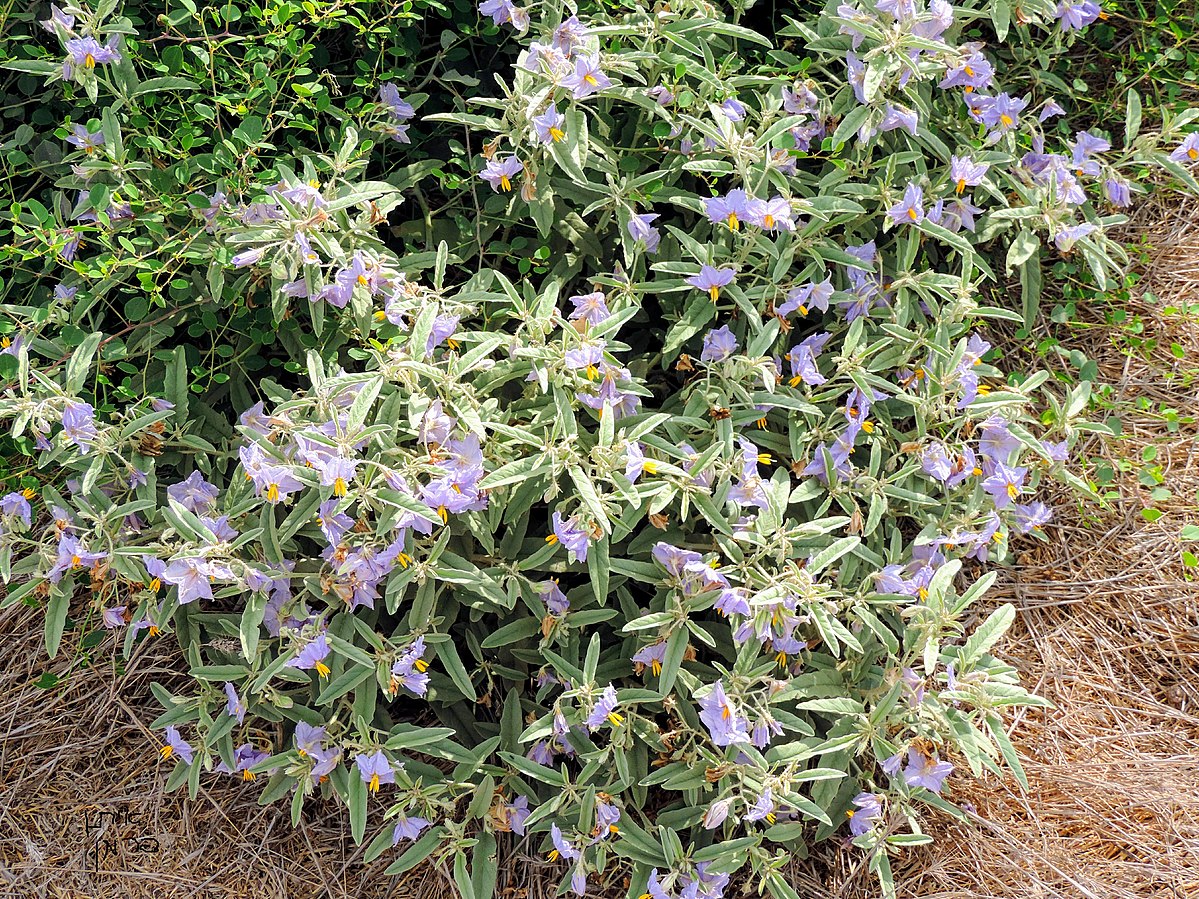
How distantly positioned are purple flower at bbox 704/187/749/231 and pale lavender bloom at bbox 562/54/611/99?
0.92ft

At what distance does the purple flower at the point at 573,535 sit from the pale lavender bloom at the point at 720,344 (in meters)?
0.49

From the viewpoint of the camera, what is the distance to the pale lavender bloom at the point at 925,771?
188cm

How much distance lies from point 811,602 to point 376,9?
152 cm

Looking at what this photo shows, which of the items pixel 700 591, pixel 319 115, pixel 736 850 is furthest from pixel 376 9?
pixel 736 850

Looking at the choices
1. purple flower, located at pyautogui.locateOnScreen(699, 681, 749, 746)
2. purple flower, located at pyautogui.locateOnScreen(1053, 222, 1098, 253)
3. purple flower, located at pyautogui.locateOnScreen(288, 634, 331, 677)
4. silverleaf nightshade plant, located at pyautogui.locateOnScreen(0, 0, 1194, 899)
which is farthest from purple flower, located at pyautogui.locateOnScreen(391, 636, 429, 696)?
purple flower, located at pyautogui.locateOnScreen(1053, 222, 1098, 253)

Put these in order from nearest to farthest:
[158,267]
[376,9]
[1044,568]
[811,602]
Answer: [811,602] < [158,267] < [376,9] < [1044,568]

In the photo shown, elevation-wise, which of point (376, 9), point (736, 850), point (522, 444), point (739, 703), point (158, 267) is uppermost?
point (376, 9)

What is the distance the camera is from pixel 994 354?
2510mm

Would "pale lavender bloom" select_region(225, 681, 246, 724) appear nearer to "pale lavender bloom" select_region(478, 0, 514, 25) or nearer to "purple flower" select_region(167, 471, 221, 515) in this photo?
"purple flower" select_region(167, 471, 221, 515)

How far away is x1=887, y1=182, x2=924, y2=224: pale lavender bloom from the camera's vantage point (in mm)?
2029

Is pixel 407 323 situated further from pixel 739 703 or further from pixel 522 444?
pixel 739 703

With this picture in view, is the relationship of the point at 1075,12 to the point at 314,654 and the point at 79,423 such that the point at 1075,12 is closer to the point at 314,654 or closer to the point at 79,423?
the point at 314,654

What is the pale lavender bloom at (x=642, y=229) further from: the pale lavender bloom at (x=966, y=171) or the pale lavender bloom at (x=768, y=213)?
the pale lavender bloom at (x=966, y=171)

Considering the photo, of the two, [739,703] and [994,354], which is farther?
[994,354]
